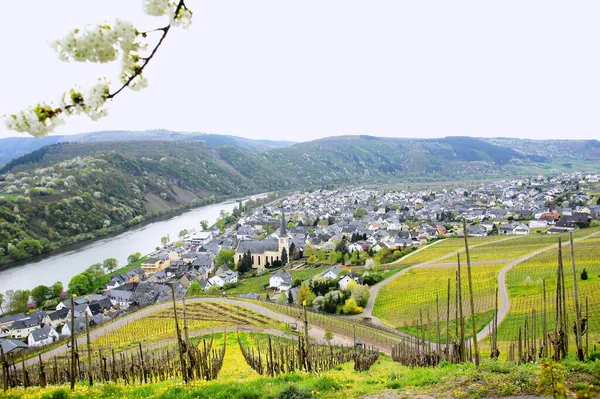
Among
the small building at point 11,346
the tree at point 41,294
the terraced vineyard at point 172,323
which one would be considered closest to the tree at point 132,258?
the tree at point 41,294

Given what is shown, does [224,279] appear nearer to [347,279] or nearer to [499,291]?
[347,279]

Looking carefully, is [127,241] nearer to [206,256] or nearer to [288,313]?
[206,256]

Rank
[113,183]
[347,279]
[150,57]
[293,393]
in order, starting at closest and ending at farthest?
1. [150,57]
2. [293,393]
3. [347,279]
4. [113,183]

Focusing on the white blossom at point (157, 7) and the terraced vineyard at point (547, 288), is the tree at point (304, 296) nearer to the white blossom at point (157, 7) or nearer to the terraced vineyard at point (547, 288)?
the terraced vineyard at point (547, 288)

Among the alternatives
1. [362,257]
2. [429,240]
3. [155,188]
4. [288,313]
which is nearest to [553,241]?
[429,240]

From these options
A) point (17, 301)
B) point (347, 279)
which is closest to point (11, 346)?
point (17, 301)
